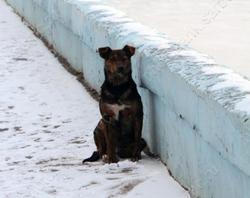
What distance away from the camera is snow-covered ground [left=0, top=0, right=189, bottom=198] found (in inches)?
242

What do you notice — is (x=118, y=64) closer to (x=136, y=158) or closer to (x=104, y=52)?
(x=104, y=52)

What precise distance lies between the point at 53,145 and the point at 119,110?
1.21 m

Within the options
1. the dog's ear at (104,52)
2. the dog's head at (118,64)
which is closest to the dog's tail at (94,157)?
the dog's head at (118,64)

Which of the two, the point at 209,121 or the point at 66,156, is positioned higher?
the point at 209,121

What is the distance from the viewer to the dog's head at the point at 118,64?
22.1 feet

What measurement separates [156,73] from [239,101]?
186 cm

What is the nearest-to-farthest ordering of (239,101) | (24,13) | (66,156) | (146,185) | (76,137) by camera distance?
(239,101) < (146,185) < (66,156) < (76,137) < (24,13)

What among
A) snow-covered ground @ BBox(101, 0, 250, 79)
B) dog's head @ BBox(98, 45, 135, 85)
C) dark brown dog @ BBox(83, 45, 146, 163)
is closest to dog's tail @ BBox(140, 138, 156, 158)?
dark brown dog @ BBox(83, 45, 146, 163)

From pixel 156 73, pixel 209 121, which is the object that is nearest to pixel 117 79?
pixel 156 73

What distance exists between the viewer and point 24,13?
17531 mm

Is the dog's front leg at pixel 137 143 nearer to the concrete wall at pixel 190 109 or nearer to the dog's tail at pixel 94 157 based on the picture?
the concrete wall at pixel 190 109

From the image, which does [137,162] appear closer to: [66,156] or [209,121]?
[66,156]

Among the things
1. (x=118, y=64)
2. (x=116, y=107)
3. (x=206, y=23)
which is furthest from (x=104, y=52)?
(x=206, y=23)

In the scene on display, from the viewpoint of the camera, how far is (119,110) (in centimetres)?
678
